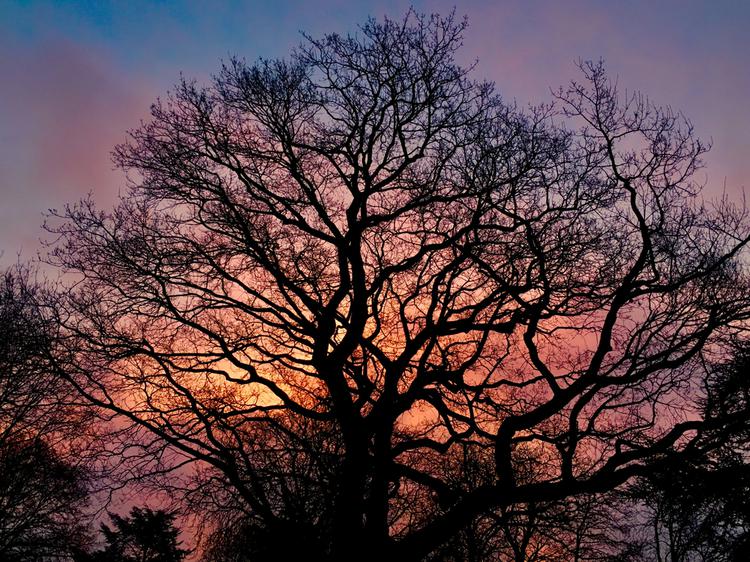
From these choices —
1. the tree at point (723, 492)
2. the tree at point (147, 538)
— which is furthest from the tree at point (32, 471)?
the tree at point (723, 492)

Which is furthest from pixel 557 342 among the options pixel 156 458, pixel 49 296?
Result: pixel 49 296

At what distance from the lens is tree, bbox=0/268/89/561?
1931 centimetres

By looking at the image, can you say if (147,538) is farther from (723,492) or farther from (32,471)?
(723,492)

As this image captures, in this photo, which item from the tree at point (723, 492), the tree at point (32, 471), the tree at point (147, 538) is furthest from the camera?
the tree at point (147, 538)

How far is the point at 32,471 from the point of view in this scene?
19781mm

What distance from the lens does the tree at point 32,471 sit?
19.3 meters

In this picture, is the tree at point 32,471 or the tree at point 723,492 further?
the tree at point 32,471

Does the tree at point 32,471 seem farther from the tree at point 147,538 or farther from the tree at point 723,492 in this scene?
the tree at point 723,492

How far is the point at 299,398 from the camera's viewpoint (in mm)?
16719

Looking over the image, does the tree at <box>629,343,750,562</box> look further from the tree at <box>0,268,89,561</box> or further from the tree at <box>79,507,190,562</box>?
the tree at <box>79,507,190,562</box>

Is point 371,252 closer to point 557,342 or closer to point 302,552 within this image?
point 557,342

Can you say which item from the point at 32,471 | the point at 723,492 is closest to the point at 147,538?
the point at 32,471

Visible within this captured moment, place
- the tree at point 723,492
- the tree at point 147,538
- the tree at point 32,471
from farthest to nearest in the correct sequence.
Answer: the tree at point 147,538
the tree at point 32,471
the tree at point 723,492

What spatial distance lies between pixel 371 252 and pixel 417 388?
3.53 metres
